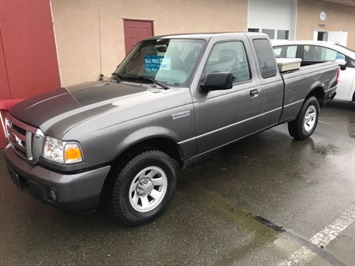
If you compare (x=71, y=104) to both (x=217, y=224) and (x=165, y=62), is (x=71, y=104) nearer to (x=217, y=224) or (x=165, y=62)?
(x=165, y=62)

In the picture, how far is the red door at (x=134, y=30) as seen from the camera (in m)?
8.46

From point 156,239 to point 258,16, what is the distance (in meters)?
12.4

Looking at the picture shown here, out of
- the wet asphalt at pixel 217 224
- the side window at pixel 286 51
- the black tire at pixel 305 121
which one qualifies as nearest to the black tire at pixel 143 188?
the wet asphalt at pixel 217 224

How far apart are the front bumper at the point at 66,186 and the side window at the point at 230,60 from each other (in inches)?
68.4

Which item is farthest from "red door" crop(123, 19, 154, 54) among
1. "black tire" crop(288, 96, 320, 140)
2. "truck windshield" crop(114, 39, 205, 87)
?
"black tire" crop(288, 96, 320, 140)

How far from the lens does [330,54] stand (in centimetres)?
805

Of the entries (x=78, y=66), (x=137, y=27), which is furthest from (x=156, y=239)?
(x=137, y=27)

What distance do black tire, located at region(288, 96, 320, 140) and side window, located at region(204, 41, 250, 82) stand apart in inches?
71.0

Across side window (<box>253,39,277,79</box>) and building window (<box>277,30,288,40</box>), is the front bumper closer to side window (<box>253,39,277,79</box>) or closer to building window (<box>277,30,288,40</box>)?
side window (<box>253,39,277,79</box>)

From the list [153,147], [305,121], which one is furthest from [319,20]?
[153,147]

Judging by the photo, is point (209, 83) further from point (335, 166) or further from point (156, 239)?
point (335, 166)

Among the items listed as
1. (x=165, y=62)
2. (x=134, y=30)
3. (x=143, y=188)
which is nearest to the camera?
(x=143, y=188)

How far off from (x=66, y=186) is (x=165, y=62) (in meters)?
1.86

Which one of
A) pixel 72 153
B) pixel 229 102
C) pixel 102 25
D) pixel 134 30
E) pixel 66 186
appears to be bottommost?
pixel 66 186
